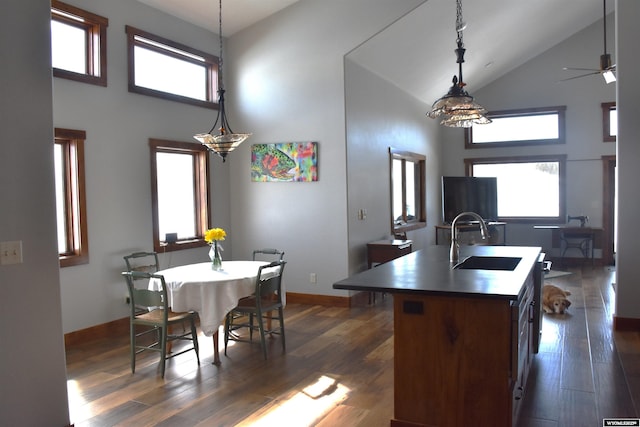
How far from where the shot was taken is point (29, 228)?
2564mm

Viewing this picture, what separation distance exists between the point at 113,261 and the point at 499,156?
7436 mm

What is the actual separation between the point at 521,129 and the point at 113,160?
758cm

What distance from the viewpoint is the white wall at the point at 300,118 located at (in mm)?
5938

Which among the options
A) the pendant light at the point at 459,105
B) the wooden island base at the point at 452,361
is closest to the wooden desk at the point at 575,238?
the pendant light at the point at 459,105

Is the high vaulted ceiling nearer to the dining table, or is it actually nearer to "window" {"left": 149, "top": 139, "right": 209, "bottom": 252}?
"window" {"left": 149, "top": 139, "right": 209, "bottom": 252}

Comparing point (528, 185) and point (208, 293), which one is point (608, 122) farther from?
point (208, 293)

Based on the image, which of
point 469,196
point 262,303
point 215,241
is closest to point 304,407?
point 262,303

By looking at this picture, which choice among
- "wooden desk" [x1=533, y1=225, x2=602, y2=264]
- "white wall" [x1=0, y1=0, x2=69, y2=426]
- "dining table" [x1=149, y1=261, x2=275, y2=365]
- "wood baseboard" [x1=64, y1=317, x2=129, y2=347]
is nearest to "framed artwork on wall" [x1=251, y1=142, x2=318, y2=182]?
"dining table" [x1=149, y1=261, x2=275, y2=365]

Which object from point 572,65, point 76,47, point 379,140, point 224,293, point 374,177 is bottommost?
point 224,293

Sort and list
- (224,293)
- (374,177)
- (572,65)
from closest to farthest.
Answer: (224,293)
(374,177)
(572,65)

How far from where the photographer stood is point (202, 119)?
6121 millimetres

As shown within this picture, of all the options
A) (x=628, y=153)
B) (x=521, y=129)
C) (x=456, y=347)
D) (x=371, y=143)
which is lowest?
(x=456, y=347)

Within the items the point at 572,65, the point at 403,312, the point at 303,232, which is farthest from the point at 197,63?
the point at 572,65

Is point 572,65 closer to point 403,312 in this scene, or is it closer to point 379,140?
point 379,140
